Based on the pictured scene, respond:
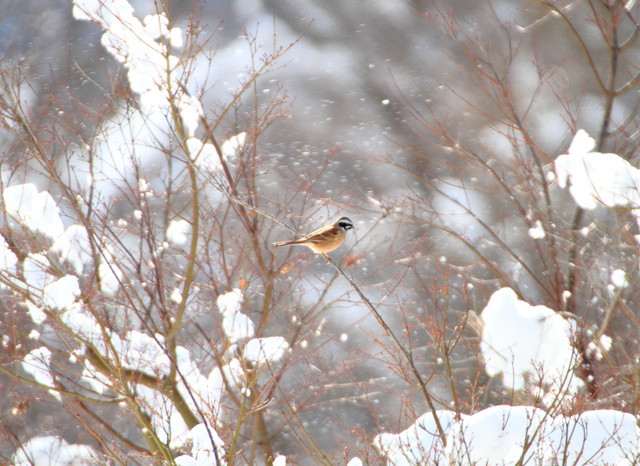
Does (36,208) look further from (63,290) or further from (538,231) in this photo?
(538,231)

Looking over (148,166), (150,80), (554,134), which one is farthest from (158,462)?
(554,134)

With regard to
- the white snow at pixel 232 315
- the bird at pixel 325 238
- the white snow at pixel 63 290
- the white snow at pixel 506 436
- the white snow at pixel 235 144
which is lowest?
the white snow at pixel 506 436

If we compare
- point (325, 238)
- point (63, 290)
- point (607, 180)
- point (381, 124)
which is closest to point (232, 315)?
point (325, 238)

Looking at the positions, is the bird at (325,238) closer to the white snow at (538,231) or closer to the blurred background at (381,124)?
the blurred background at (381,124)

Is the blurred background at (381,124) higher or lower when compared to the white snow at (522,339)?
higher

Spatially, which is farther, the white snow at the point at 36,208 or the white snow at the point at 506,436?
the white snow at the point at 36,208

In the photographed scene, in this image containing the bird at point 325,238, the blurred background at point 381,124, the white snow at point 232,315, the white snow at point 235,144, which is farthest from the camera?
the blurred background at point 381,124

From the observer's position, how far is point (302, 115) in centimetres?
1786

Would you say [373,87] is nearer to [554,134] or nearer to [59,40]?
[554,134]

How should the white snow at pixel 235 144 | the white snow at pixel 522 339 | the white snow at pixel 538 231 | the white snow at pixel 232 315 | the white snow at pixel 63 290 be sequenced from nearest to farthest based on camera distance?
the white snow at pixel 63 290
the white snow at pixel 232 315
the white snow at pixel 522 339
the white snow at pixel 235 144
the white snow at pixel 538 231

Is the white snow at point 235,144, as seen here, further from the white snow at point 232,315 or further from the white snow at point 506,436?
the white snow at point 506,436

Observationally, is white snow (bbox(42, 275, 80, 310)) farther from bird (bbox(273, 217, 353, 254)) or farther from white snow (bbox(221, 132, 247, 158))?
white snow (bbox(221, 132, 247, 158))

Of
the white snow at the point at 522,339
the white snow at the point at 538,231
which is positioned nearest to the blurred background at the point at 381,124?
the white snow at the point at 538,231

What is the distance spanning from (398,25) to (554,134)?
7.37 metres
